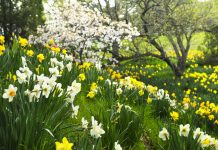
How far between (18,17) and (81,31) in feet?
16.0

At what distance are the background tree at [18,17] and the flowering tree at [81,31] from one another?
2.78m

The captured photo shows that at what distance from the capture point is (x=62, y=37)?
35.3 feet

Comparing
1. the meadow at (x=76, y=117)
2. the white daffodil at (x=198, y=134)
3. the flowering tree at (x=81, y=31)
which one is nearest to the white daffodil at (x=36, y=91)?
the meadow at (x=76, y=117)

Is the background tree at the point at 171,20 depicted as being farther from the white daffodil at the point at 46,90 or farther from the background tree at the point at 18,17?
the white daffodil at the point at 46,90

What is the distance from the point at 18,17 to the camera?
1464 cm

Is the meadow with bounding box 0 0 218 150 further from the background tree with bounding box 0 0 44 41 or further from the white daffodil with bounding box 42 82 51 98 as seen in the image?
the background tree with bounding box 0 0 44 41

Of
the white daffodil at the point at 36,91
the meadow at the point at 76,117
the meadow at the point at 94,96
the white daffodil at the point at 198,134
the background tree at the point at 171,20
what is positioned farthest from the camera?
the background tree at the point at 171,20

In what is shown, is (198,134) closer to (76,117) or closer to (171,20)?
(76,117)

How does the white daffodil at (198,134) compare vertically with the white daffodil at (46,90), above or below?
below

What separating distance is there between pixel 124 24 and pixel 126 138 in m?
8.82

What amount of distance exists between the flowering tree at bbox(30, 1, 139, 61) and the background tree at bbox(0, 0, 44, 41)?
278cm

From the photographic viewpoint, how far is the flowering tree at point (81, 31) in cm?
1076

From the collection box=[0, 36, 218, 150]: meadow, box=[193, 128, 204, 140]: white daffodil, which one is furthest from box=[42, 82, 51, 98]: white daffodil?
box=[193, 128, 204, 140]: white daffodil

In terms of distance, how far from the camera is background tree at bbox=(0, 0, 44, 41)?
1452 cm
